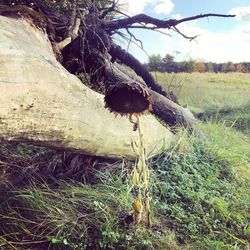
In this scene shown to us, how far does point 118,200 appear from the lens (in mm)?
3562

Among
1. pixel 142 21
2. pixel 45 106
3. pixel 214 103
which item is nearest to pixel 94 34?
pixel 142 21

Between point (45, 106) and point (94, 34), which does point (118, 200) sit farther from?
point (94, 34)

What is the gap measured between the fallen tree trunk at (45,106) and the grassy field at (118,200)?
41 centimetres

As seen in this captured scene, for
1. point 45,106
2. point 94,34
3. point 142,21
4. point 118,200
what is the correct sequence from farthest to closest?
point 142,21 → point 94,34 → point 118,200 → point 45,106

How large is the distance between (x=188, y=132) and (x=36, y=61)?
309 centimetres

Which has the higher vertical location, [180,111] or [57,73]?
[57,73]

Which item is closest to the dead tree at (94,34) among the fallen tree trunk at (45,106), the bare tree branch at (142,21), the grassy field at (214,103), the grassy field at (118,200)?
the bare tree branch at (142,21)

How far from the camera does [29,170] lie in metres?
4.23

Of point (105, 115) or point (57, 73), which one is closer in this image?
point (57, 73)

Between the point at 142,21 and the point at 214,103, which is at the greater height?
the point at 142,21

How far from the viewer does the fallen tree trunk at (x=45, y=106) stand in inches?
104

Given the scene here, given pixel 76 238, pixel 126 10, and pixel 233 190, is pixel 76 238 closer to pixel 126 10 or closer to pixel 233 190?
pixel 233 190

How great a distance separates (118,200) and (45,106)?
1102 mm

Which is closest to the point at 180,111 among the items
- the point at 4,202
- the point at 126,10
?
the point at 126,10
